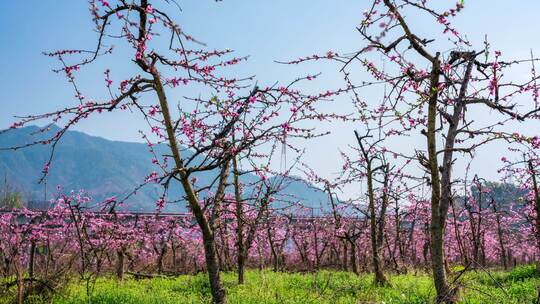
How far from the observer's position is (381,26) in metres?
6.20

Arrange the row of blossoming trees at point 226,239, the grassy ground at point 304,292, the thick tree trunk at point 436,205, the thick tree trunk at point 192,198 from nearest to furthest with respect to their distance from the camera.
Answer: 1. the thick tree trunk at point 436,205
2. the thick tree trunk at point 192,198
3. the grassy ground at point 304,292
4. the row of blossoming trees at point 226,239

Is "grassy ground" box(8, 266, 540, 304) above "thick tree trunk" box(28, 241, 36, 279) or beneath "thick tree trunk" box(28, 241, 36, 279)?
beneath

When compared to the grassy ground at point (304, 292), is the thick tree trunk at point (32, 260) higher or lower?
higher

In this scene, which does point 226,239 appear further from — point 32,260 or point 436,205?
point 436,205

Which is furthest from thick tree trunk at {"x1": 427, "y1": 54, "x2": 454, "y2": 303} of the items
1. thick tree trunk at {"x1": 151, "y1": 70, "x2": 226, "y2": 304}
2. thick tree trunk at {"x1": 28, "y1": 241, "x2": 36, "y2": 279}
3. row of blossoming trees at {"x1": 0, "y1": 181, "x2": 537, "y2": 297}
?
thick tree trunk at {"x1": 28, "y1": 241, "x2": 36, "y2": 279}

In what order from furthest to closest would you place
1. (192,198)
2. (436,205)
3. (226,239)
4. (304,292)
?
(226,239), (304,292), (192,198), (436,205)

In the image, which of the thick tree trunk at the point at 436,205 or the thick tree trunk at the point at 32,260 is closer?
the thick tree trunk at the point at 436,205

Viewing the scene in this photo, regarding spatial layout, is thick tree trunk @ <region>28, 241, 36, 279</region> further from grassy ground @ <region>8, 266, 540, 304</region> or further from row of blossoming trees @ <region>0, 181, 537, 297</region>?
grassy ground @ <region>8, 266, 540, 304</region>

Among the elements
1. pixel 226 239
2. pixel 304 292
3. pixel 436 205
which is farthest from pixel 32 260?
pixel 436 205

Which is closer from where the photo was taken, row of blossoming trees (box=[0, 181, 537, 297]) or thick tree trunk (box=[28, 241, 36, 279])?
row of blossoming trees (box=[0, 181, 537, 297])

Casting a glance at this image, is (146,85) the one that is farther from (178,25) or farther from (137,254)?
(137,254)

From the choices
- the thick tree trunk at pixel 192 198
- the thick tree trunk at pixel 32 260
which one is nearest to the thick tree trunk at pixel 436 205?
the thick tree trunk at pixel 192 198

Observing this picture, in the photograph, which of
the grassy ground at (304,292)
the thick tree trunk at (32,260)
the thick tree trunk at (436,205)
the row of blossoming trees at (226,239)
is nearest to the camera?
the thick tree trunk at (436,205)

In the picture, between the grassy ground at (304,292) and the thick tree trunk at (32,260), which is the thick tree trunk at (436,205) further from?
the thick tree trunk at (32,260)
